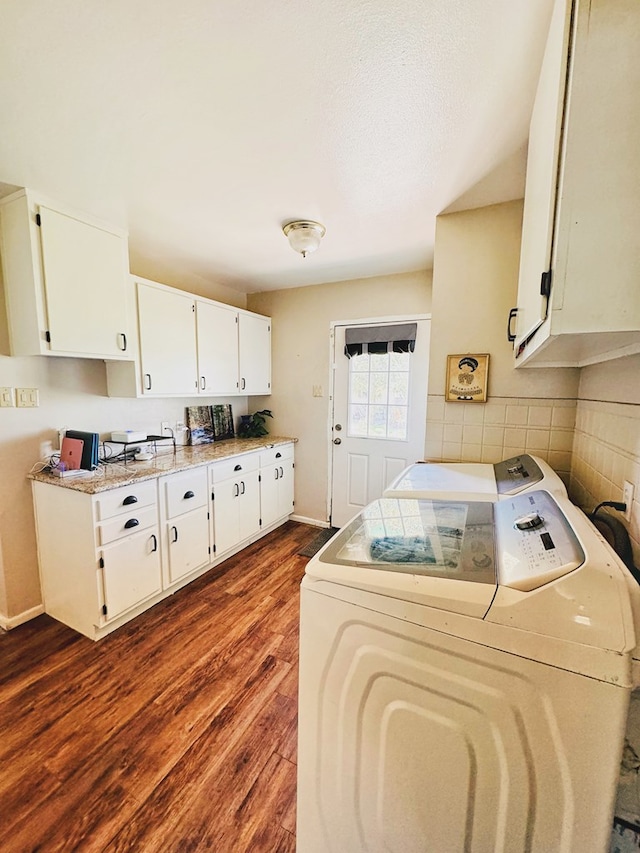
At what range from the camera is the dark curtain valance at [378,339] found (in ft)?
9.35

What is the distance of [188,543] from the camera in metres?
2.35

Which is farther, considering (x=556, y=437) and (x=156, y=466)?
(x=156, y=466)

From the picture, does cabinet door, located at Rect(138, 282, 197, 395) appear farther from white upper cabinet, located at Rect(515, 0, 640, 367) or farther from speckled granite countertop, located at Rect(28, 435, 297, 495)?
white upper cabinet, located at Rect(515, 0, 640, 367)

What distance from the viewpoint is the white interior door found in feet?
9.57

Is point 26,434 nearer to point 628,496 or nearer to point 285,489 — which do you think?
point 285,489

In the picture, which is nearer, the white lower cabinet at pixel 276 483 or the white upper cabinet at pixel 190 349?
the white upper cabinet at pixel 190 349

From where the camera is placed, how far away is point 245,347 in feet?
10.4

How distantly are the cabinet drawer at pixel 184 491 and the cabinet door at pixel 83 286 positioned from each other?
872 millimetres

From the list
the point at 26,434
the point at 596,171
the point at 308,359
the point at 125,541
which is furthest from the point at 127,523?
the point at 596,171

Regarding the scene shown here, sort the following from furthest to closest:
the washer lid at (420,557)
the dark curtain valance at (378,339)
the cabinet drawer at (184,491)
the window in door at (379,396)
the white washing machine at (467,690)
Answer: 1. the window in door at (379,396)
2. the dark curtain valance at (378,339)
3. the cabinet drawer at (184,491)
4. the washer lid at (420,557)
5. the white washing machine at (467,690)

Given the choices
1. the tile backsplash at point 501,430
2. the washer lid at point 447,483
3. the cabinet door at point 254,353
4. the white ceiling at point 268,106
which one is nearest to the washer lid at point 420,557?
the washer lid at point 447,483

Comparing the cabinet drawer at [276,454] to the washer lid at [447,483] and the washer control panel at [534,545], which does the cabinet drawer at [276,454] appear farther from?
the washer control panel at [534,545]

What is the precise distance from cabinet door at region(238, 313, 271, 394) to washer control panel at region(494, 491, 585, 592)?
2.62 m

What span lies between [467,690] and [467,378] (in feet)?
5.11
